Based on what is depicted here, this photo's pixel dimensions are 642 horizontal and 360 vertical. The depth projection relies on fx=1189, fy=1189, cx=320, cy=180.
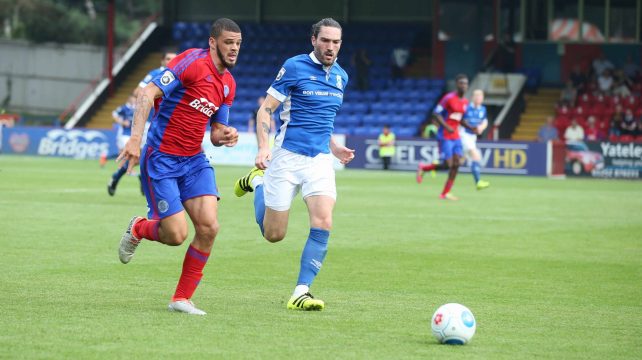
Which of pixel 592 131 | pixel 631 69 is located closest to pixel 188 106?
pixel 592 131

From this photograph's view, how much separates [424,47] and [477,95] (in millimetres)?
21424

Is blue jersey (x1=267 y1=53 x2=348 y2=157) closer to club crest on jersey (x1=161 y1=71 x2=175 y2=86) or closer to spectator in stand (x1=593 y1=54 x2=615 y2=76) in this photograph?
club crest on jersey (x1=161 y1=71 x2=175 y2=86)

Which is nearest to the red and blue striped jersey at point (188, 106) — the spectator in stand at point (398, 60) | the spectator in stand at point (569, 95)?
the spectator in stand at point (569, 95)

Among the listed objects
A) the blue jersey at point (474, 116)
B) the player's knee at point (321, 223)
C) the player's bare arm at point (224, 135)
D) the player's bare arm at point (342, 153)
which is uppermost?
the player's bare arm at point (224, 135)

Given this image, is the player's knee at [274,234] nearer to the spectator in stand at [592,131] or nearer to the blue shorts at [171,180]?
the blue shorts at [171,180]

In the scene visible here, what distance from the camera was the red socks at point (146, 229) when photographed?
30.3ft

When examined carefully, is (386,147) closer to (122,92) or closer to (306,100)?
(122,92)

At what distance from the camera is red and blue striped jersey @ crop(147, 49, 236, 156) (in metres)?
9.10

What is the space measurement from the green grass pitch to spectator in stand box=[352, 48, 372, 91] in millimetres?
23351

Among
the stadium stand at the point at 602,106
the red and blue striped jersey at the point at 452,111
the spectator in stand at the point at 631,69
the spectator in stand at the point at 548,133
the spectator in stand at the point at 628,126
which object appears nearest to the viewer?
the red and blue striped jersey at the point at 452,111

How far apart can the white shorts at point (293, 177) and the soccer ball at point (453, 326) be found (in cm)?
228

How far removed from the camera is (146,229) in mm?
9320

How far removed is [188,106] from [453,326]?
288 cm

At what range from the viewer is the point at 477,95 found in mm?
26047
